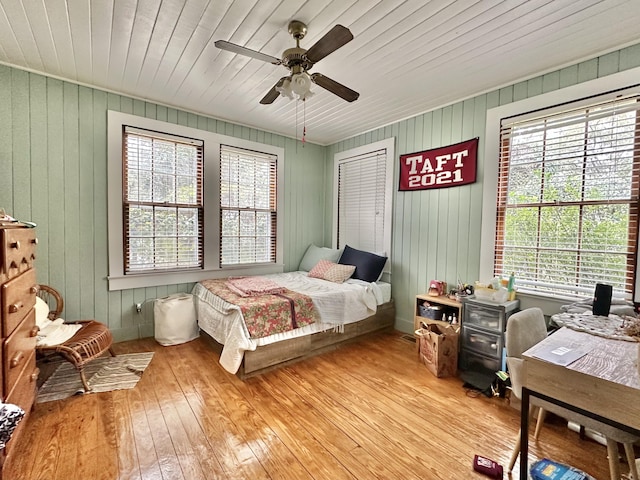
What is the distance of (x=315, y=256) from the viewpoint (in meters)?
4.42

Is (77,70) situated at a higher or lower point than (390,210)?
higher

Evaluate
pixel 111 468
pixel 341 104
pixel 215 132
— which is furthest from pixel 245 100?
pixel 111 468

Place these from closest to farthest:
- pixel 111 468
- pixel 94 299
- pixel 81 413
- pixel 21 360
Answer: pixel 111 468 → pixel 21 360 → pixel 81 413 → pixel 94 299

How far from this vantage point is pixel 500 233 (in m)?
2.85

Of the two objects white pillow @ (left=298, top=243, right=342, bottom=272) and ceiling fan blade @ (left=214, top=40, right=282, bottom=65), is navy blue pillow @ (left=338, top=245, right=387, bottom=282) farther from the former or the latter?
ceiling fan blade @ (left=214, top=40, right=282, bottom=65)

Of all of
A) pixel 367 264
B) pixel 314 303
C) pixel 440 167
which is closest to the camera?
pixel 314 303

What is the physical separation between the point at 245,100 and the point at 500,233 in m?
2.99

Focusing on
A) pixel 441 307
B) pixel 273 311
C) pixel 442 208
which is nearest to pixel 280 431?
pixel 273 311

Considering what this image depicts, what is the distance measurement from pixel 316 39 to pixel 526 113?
1.98 metres

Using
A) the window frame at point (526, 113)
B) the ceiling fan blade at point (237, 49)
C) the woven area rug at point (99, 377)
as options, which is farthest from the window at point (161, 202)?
the window frame at point (526, 113)

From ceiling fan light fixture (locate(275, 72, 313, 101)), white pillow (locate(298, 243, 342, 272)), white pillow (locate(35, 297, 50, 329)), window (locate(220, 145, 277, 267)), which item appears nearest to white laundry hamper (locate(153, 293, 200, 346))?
window (locate(220, 145, 277, 267))

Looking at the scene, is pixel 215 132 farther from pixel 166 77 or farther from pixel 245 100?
pixel 166 77

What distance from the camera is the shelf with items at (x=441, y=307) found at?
2834mm

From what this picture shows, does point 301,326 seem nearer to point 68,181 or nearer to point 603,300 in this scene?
point 603,300
